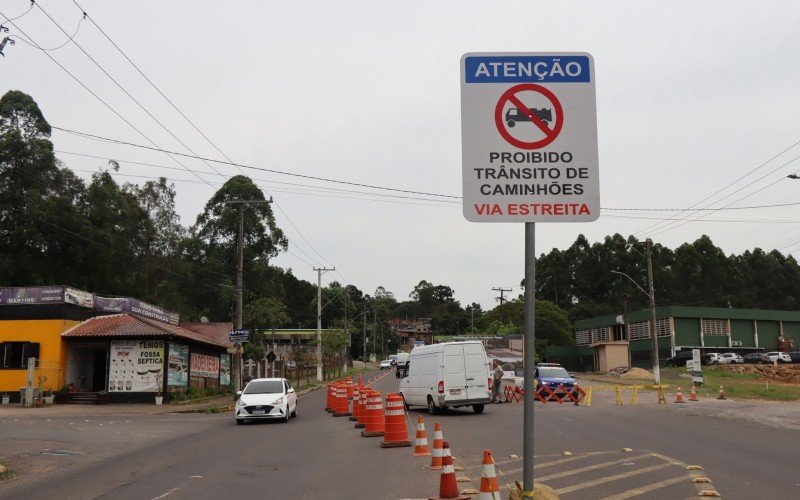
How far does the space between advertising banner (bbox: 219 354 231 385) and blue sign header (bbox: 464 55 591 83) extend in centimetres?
4280

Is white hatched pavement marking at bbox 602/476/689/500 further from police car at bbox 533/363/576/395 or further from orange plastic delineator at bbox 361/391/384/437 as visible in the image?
police car at bbox 533/363/576/395

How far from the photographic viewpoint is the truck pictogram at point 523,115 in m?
4.63

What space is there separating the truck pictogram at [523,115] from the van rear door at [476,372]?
20.5 metres

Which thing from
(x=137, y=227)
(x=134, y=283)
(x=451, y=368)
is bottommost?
(x=451, y=368)

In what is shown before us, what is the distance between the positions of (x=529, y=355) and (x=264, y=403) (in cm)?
2049

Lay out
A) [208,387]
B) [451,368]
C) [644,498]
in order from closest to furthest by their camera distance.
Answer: [644,498]
[451,368]
[208,387]

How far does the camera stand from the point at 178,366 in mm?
35938

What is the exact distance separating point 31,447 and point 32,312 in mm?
20638

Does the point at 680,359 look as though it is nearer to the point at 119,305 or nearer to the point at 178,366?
the point at 178,366

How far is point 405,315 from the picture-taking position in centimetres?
19212

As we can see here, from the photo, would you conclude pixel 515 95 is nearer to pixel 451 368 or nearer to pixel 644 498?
pixel 644 498

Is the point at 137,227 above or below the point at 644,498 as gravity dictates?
above

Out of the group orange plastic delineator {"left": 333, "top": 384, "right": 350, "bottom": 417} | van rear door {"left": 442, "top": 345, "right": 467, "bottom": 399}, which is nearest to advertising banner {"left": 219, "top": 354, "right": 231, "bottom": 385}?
orange plastic delineator {"left": 333, "top": 384, "right": 350, "bottom": 417}

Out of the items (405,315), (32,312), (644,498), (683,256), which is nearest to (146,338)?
(32,312)
